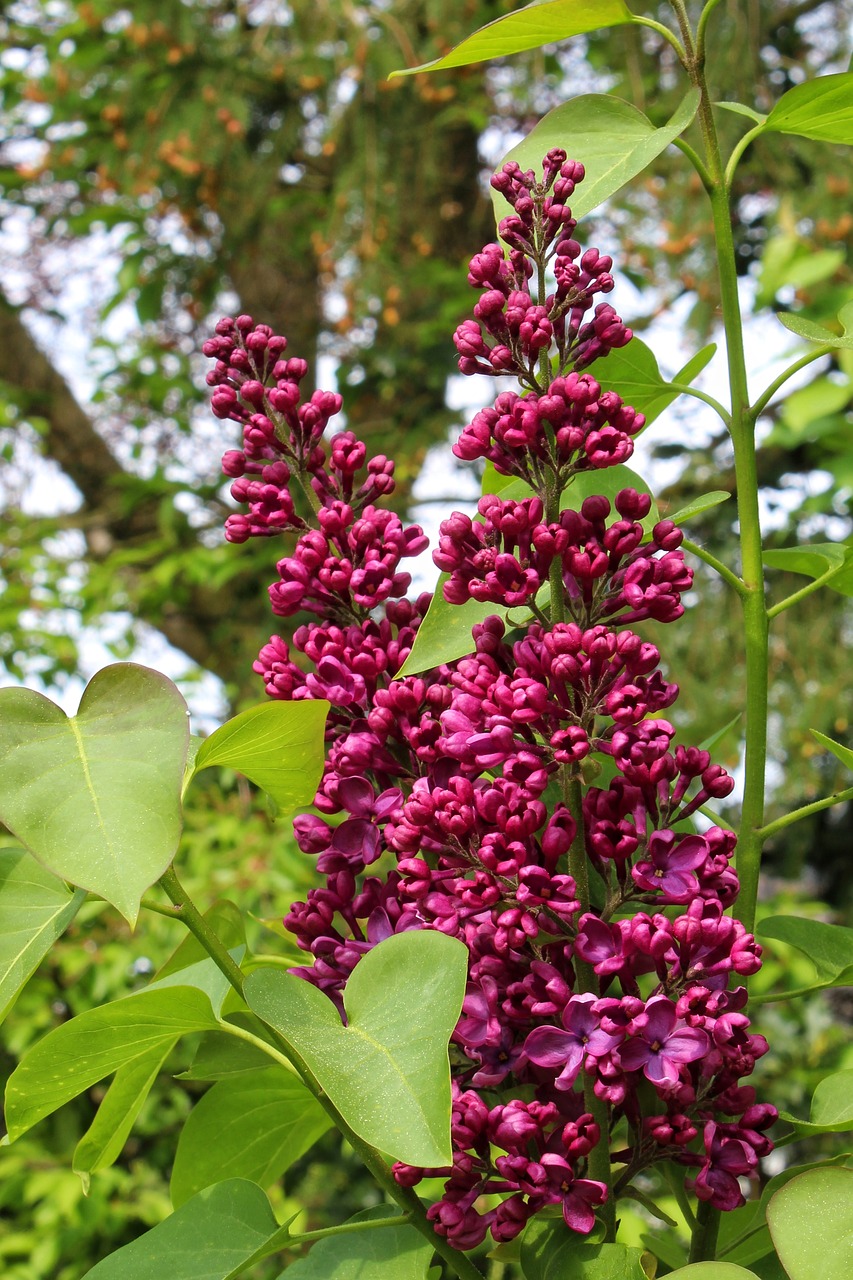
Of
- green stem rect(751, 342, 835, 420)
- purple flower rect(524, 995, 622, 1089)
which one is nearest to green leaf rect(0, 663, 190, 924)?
purple flower rect(524, 995, 622, 1089)

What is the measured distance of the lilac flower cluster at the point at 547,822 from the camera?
1.18 ft

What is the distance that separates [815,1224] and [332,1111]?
0.14 m

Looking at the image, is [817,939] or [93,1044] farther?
[817,939]

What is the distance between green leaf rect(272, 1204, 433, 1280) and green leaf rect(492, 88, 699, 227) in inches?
13.8

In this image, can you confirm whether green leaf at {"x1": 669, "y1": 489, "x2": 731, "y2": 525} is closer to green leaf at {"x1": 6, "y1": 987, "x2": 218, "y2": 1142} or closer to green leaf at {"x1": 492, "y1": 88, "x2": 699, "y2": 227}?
green leaf at {"x1": 492, "y1": 88, "x2": 699, "y2": 227}

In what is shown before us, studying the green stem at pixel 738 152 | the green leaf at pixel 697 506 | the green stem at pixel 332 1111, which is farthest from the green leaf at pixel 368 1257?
the green stem at pixel 738 152

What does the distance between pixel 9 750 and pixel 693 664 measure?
7.91ft

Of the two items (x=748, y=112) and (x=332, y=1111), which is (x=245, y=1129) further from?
(x=748, y=112)

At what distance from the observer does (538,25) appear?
433mm

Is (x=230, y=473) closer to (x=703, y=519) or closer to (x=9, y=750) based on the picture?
(x=9, y=750)

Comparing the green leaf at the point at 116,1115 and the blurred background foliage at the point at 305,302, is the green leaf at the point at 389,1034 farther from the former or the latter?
the blurred background foliage at the point at 305,302

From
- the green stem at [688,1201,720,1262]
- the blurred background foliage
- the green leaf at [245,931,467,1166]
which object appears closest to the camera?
the green leaf at [245,931,467,1166]

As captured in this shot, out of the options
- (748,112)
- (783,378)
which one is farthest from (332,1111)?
(748,112)

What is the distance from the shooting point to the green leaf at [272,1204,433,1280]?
0.37m
